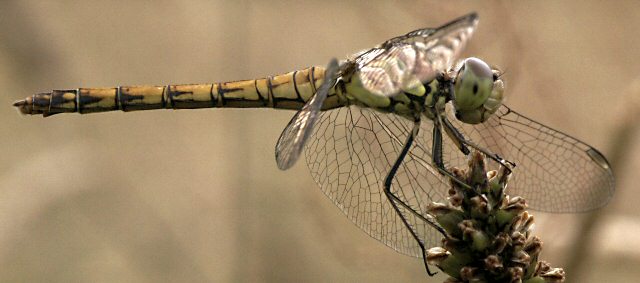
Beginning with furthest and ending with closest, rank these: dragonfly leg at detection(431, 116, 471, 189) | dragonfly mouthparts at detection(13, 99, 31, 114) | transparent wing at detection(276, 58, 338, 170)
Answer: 1. dragonfly mouthparts at detection(13, 99, 31, 114)
2. dragonfly leg at detection(431, 116, 471, 189)
3. transparent wing at detection(276, 58, 338, 170)

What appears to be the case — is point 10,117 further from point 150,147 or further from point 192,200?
point 192,200

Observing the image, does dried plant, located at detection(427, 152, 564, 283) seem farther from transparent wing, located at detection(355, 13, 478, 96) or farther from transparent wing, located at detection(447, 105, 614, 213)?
transparent wing, located at detection(447, 105, 614, 213)

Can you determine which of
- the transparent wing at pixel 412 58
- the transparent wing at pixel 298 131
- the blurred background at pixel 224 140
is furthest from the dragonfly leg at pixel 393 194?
the blurred background at pixel 224 140

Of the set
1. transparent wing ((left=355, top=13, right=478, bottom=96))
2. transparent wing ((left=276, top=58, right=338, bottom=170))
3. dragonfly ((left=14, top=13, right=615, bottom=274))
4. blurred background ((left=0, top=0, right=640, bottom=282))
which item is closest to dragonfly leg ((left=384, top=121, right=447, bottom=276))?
dragonfly ((left=14, top=13, right=615, bottom=274))

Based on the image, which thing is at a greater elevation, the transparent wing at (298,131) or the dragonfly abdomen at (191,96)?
the dragonfly abdomen at (191,96)

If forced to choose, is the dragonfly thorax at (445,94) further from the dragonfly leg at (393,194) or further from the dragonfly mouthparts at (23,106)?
the dragonfly mouthparts at (23,106)

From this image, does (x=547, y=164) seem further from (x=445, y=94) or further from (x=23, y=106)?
(x=23, y=106)
